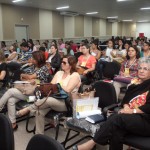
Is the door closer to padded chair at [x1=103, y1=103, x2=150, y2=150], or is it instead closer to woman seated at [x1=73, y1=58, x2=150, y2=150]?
woman seated at [x1=73, y1=58, x2=150, y2=150]

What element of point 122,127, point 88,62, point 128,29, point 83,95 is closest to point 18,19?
point 88,62

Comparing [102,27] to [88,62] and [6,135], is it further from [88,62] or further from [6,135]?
[6,135]

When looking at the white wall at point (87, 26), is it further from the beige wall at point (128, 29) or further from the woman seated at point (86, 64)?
the woman seated at point (86, 64)

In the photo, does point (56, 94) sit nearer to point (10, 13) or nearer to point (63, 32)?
point (10, 13)

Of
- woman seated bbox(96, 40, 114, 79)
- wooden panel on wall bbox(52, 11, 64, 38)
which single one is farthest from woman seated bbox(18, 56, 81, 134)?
wooden panel on wall bbox(52, 11, 64, 38)

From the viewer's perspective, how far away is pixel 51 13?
13.7 meters

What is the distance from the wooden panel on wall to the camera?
14.0 meters

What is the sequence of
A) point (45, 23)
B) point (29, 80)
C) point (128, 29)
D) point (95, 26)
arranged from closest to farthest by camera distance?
point (29, 80) < point (45, 23) < point (95, 26) < point (128, 29)

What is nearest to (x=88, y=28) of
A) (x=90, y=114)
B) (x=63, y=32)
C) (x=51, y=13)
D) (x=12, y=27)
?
(x=63, y=32)

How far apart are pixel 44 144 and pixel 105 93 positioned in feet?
5.27

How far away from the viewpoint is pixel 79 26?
650 inches

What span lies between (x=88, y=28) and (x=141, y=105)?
16.1 metres

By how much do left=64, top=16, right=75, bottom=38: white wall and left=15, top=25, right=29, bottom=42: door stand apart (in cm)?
338

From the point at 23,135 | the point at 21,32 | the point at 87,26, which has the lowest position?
the point at 23,135
